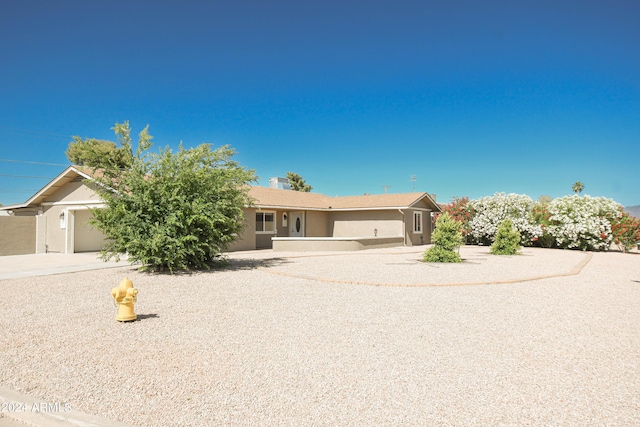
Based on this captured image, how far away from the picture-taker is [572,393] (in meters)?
3.64

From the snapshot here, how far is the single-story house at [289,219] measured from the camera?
64.3 feet

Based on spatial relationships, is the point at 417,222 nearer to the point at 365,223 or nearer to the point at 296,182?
the point at 365,223

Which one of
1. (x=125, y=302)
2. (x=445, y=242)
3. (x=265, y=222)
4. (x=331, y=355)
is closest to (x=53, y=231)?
(x=265, y=222)

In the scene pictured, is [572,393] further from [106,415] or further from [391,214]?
[391,214]

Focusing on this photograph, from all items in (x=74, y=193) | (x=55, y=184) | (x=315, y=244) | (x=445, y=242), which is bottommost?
(x=315, y=244)

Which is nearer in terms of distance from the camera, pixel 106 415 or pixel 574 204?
pixel 106 415

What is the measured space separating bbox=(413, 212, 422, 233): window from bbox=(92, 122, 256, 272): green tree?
17088 mm

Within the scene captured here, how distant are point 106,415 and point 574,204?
27314 mm

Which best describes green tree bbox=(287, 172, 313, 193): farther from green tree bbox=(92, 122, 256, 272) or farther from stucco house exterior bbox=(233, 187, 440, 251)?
green tree bbox=(92, 122, 256, 272)

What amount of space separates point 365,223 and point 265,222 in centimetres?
731

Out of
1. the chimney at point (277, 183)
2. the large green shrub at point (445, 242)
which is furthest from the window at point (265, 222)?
the chimney at point (277, 183)

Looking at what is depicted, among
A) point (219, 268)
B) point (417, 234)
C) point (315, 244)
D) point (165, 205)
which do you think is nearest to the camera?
point (165, 205)

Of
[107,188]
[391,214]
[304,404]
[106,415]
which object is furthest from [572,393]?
[391,214]

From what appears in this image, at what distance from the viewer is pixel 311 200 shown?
1070 inches
